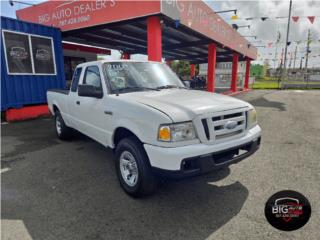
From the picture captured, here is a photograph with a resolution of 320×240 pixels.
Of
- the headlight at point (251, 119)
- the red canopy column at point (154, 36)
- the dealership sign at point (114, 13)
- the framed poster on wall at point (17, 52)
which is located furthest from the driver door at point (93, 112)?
the framed poster on wall at point (17, 52)

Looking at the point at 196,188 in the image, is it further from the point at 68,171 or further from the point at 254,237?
the point at 68,171

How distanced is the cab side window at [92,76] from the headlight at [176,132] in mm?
1691

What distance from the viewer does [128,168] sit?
3.13 metres

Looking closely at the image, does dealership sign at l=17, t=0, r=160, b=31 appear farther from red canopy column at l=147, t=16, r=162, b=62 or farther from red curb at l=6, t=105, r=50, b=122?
red curb at l=6, t=105, r=50, b=122

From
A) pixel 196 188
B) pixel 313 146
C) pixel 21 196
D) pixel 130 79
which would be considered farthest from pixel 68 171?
pixel 313 146

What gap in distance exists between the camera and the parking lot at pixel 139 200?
7.88 ft

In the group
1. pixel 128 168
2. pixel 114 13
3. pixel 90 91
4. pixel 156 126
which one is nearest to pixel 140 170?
pixel 128 168

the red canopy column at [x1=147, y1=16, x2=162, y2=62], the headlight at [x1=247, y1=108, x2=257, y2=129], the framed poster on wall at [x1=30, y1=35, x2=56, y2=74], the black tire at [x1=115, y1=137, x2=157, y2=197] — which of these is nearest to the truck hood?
the headlight at [x1=247, y1=108, x2=257, y2=129]

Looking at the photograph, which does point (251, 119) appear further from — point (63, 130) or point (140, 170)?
point (63, 130)

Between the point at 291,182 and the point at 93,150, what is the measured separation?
409 cm

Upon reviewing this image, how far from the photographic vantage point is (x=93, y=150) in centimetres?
511

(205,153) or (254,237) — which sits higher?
(205,153)

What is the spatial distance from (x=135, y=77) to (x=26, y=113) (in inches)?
288

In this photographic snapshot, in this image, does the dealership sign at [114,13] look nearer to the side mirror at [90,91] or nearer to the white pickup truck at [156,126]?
the white pickup truck at [156,126]
